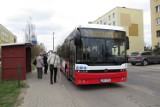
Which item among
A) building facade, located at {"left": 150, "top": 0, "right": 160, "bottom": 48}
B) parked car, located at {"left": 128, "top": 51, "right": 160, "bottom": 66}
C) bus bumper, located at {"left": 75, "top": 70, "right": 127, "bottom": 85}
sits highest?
building facade, located at {"left": 150, "top": 0, "right": 160, "bottom": 48}

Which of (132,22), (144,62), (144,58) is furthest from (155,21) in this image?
(144,62)

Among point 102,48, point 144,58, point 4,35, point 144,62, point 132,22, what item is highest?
point 4,35

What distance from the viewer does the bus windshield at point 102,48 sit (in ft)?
34.6

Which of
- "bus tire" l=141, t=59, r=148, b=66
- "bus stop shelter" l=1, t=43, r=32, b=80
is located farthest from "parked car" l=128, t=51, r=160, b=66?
"bus stop shelter" l=1, t=43, r=32, b=80

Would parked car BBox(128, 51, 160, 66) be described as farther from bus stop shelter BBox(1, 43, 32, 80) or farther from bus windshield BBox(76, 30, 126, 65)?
bus windshield BBox(76, 30, 126, 65)

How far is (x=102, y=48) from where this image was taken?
10.8 m

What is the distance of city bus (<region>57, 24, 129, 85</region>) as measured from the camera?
1048cm

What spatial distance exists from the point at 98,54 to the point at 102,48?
0.35 m

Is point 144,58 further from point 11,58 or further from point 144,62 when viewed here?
point 11,58

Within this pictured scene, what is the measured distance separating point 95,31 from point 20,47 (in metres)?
6.30

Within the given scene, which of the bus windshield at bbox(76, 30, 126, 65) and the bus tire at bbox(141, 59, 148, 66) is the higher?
the bus windshield at bbox(76, 30, 126, 65)

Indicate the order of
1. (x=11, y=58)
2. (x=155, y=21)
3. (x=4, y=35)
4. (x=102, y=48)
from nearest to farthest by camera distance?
(x=102, y=48), (x=11, y=58), (x=155, y=21), (x=4, y=35)

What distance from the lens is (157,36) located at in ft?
165

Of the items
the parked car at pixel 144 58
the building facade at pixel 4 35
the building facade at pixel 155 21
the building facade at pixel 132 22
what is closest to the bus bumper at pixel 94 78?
the parked car at pixel 144 58
